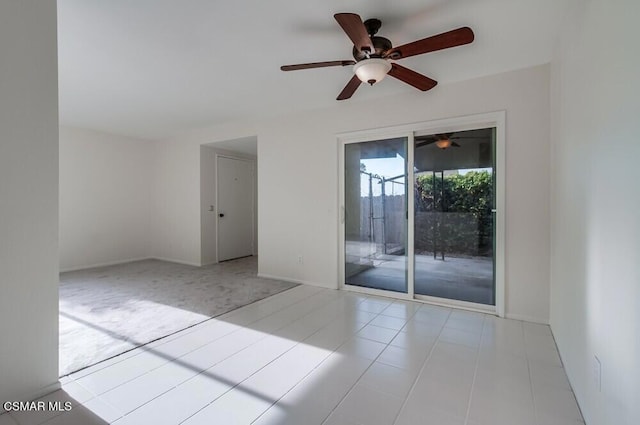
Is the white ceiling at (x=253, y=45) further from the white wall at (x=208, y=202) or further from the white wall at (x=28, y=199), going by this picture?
the white wall at (x=208, y=202)

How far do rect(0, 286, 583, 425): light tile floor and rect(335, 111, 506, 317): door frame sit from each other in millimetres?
→ 442

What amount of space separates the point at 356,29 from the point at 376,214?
2.39m

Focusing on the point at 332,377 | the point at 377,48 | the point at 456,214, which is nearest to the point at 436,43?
the point at 377,48

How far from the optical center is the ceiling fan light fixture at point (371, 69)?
2.24m

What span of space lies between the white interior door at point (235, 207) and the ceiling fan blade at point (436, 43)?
14.9ft

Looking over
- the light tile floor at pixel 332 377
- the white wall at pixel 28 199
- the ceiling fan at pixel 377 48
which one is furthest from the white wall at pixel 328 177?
the white wall at pixel 28 199

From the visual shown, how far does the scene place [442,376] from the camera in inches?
78.7

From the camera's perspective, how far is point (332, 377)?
1980mm

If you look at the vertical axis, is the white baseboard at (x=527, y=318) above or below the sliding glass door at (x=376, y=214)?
below

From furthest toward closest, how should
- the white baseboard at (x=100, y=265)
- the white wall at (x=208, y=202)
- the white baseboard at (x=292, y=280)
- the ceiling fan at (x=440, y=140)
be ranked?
the white wall at (x=208, y=202) < the white baseboard at (x=100, y=265) < the white baseboard at (x=292, y=280) < the ceiling fan at (x=440, y=140)

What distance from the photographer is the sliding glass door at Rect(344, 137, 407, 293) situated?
3.69 m

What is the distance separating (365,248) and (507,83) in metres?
2.42

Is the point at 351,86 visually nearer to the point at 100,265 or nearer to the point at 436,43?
the point at 436,43

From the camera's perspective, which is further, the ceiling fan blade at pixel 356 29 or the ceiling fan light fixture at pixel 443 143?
the ceiling fan light fixture at pixel 443 143
